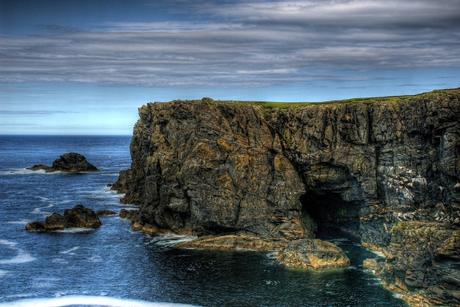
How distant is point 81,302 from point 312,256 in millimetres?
32612

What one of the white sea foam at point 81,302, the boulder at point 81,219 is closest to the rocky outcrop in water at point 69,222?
the boulder at point 81,219

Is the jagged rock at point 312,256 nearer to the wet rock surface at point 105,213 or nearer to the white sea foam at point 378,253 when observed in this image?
the white sea foam at point 378,253

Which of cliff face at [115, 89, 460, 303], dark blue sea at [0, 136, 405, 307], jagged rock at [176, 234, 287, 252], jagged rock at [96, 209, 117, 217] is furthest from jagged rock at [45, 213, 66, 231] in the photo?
jagged rock at [176, 234, 287, 252]

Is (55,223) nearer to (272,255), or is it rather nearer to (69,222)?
(69,222)

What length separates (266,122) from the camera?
10875 cm

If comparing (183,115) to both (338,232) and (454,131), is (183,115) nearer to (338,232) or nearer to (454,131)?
(338,232)

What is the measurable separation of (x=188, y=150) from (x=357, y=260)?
36.3 meters

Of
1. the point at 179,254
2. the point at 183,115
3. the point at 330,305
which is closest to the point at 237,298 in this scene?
the point at 330,305

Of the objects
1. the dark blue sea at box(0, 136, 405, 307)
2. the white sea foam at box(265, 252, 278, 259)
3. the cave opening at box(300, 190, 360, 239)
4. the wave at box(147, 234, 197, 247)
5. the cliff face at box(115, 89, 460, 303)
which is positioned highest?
the cliff face at box(115, 89, 460, 303)

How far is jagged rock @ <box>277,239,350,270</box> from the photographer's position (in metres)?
86.6

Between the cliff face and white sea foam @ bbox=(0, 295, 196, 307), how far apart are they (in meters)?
31.3

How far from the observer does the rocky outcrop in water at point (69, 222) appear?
377 feet

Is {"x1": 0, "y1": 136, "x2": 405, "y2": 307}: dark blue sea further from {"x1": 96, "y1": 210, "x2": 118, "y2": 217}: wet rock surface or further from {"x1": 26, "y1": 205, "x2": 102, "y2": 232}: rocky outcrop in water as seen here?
{"x1": 96, "y1": 210, "x2": 118, "y2": 217}: wet rock surface

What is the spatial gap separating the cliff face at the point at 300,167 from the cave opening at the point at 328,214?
0.23 metres
